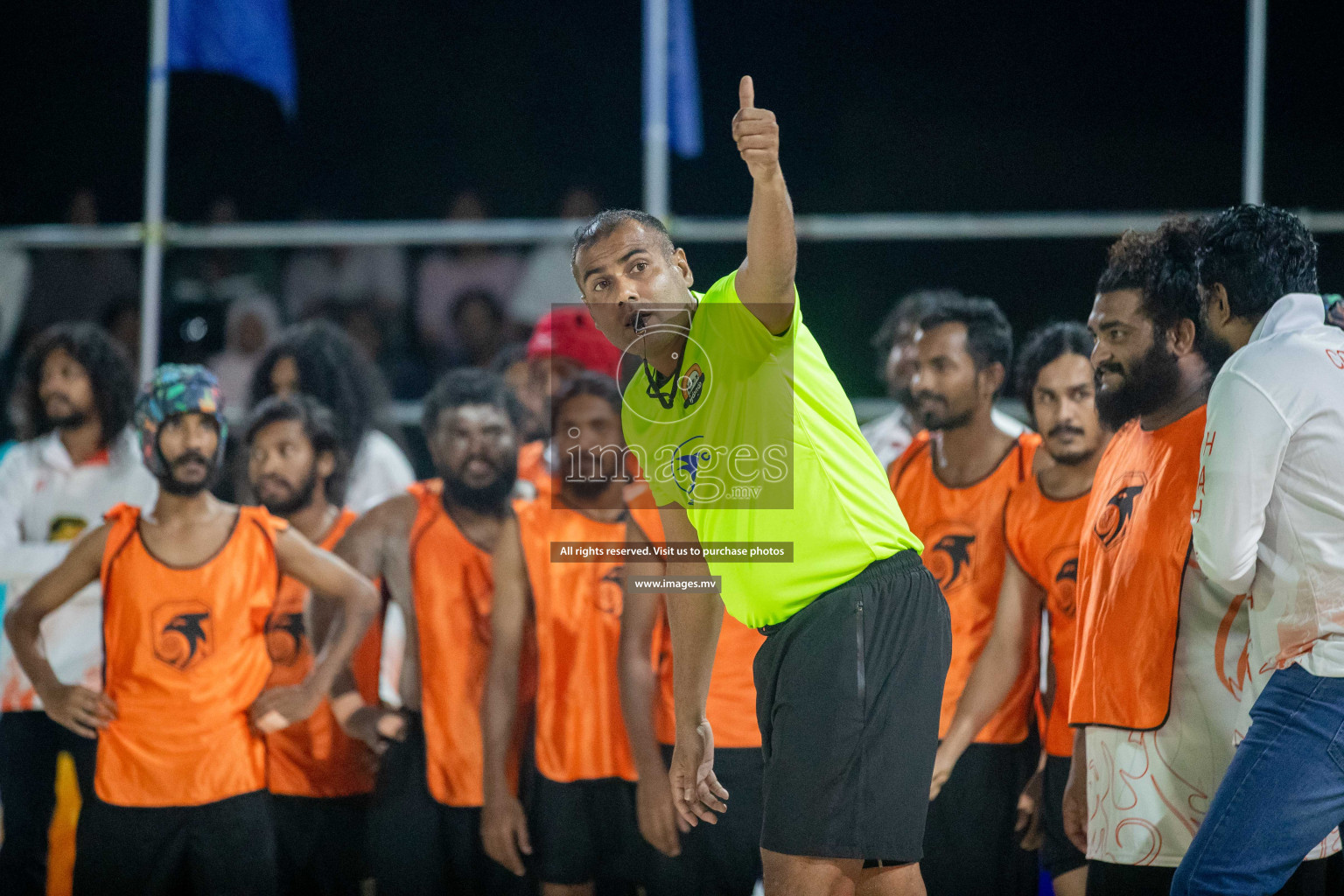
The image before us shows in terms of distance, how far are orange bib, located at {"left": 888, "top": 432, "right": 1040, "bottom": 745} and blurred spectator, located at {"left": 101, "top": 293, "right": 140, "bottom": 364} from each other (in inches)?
149

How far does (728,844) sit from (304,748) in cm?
130

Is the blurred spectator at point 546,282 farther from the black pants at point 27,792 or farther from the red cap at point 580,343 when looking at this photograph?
the black pants at point 27,792

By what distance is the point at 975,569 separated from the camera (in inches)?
130

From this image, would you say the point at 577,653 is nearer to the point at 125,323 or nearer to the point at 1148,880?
the point at 1148,880

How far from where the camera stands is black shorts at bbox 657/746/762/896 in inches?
126

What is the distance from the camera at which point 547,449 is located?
381 centimetres

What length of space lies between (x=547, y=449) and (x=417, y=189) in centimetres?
460

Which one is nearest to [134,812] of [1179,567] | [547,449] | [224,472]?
[224,472]

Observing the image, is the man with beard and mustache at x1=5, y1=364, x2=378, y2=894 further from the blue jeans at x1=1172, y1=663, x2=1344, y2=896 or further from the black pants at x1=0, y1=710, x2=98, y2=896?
the blue jeans at x1=1172, y1=663, x2=1344, y2=896

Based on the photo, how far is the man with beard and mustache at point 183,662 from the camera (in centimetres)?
312

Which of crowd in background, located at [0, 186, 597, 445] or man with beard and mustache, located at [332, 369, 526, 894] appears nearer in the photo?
man with beard and mustache, located at [332, 369, 526, 894]

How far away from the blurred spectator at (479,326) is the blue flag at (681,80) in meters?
1.37

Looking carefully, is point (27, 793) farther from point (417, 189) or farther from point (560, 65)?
point (560, 65)

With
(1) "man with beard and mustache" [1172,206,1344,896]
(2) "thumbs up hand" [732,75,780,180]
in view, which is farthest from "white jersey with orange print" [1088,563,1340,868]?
(2) "thumbs up hand" [732,75,780,180]
